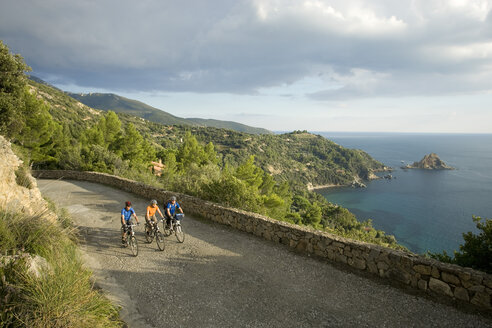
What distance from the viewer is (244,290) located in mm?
4988

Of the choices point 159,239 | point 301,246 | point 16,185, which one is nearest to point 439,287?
point 301,246

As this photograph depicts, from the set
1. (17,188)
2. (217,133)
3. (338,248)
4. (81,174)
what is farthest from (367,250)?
(217,133)

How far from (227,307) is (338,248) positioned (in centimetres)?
304

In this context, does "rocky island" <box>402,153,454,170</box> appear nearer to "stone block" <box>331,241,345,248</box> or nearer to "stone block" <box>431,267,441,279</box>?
"stone block" <box>331,241,345,248</box>

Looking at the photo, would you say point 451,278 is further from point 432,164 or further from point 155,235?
point 432,164

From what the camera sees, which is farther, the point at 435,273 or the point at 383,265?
the point at 383,265

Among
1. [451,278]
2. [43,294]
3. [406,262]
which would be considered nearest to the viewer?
[43,294]

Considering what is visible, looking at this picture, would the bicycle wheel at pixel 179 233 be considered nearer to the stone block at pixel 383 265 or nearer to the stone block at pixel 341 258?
the stone block at pixel 341 258

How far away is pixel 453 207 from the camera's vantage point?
252 ft

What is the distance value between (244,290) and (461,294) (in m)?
4.00

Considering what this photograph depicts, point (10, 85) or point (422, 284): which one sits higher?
point (10, 85)

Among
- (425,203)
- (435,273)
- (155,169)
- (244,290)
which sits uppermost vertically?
(435,273)

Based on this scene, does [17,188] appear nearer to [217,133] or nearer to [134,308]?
[134,308]

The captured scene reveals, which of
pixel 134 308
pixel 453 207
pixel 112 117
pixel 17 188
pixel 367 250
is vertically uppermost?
Result: pixel 112 117
